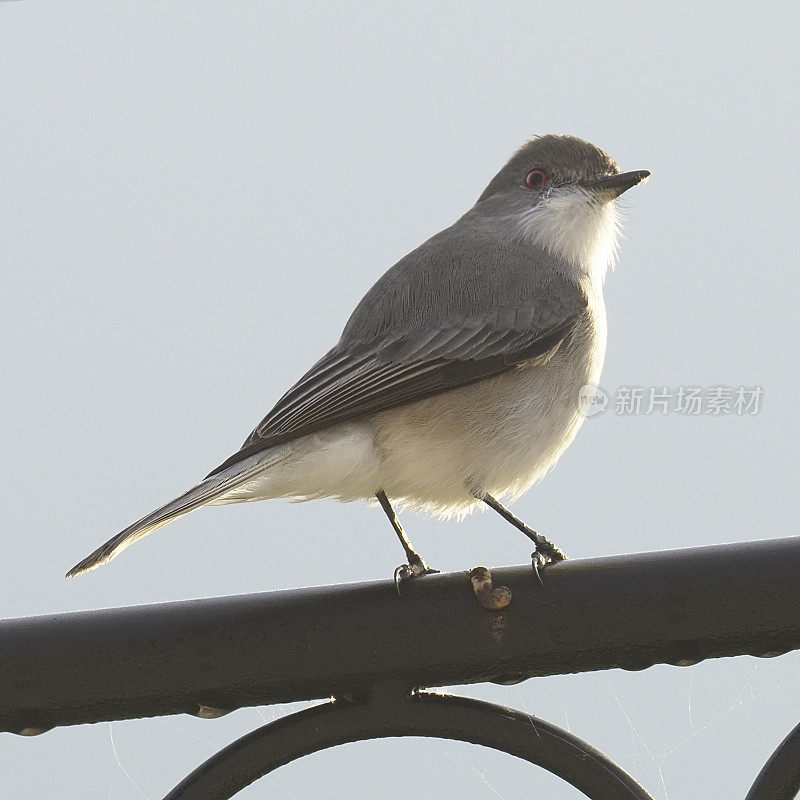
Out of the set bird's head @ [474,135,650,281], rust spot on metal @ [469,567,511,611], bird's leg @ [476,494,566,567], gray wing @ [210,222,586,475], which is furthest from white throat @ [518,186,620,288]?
rust spot on metal @ [469,567,511,611]

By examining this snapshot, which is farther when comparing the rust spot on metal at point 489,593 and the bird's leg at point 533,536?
the bird's leg at point 533,536

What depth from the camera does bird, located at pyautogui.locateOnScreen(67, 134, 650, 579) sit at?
2.16 meters

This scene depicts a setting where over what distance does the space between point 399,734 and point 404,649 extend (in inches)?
5.1

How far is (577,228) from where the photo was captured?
283cm

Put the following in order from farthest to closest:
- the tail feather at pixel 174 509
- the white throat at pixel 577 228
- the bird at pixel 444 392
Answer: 1. the white throat at pixel 577 228
2. the bird at pixel 444 392
3. the tail feather at pixel 174 509

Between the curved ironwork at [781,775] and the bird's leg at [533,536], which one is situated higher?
the bird's leg at [533,536]

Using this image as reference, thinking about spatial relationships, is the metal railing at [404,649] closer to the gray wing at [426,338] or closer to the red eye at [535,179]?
the gray wing at [426,338]

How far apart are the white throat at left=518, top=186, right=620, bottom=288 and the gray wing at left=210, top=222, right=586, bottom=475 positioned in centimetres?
12

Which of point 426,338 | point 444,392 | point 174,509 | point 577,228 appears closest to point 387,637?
point 174,509

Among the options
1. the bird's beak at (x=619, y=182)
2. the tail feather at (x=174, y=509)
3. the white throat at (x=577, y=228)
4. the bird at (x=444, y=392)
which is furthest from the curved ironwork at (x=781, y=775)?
the bird's beak at (x=619, y=182)

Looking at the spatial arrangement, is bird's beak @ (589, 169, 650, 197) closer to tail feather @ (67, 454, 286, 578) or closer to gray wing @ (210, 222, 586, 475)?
gray wing @ (210, 222, 586, 475)

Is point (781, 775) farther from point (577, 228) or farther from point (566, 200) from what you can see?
point (566, 200)

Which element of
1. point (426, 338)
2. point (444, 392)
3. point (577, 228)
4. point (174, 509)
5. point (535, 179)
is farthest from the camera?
point (535, 179)

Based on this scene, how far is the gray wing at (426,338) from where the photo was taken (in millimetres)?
2207
